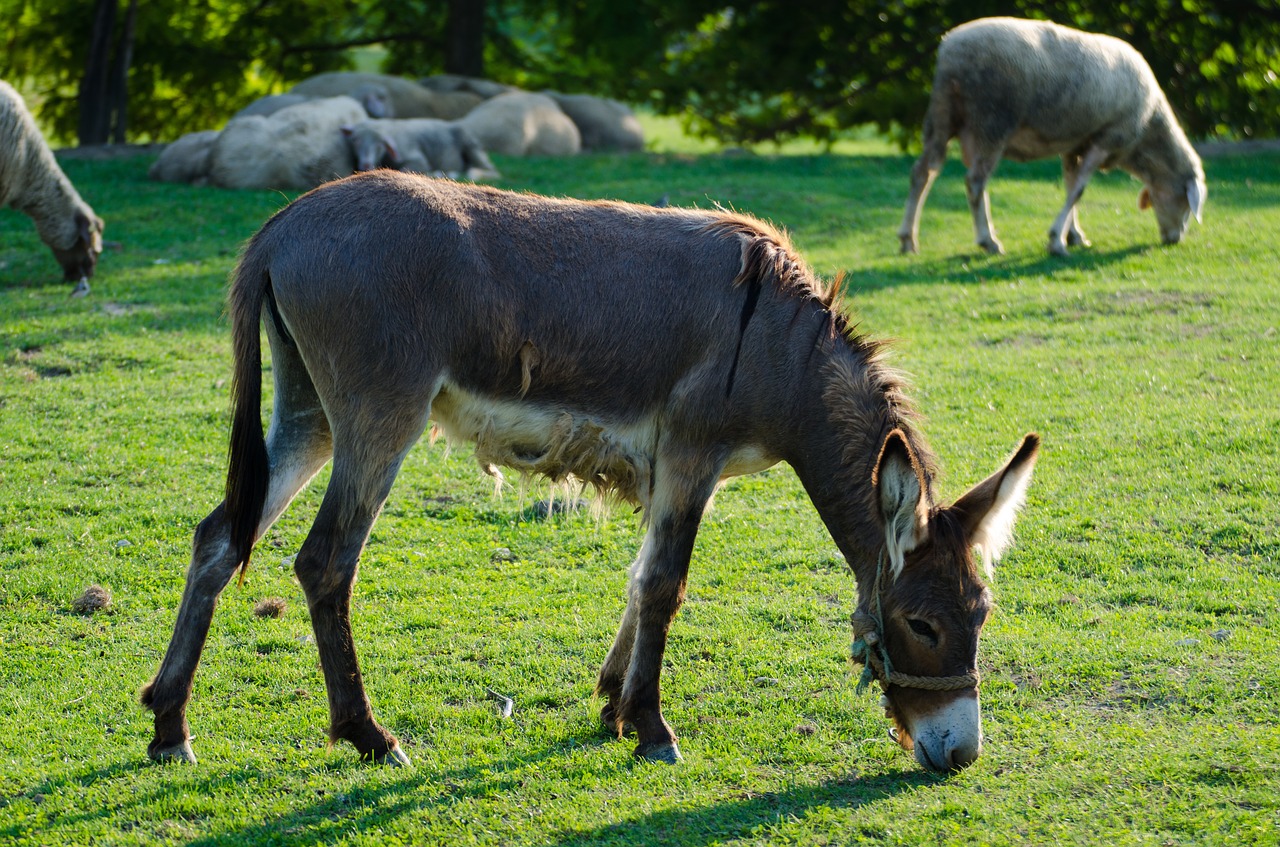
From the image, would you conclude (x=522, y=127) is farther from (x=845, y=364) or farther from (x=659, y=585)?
(x=659, y=585)

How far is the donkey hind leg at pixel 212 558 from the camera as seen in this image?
4473 mm

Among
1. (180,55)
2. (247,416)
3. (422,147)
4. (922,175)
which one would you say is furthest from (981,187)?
(180,55)

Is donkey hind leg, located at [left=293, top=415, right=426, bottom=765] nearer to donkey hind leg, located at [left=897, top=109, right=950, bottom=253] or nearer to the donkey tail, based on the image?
the donkey tail

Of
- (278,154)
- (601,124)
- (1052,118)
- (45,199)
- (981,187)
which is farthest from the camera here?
(601,124)

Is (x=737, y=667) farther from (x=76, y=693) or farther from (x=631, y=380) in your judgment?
(x=76, y=693)

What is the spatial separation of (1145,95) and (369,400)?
468 inches

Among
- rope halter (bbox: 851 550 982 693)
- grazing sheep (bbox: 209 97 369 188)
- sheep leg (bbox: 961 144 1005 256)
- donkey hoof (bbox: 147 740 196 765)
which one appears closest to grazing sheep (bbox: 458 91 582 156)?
grazing sheep (bbox: 209 97 369 188)

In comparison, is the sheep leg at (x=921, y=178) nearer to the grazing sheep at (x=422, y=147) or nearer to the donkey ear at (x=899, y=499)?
the grazing sheep at (x=422, y=147)

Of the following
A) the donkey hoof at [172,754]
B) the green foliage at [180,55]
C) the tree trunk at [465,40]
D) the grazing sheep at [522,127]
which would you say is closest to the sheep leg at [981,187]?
the grazing sheep at [522,127]

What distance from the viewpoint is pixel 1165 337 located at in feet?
33.9

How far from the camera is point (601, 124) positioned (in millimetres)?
19750

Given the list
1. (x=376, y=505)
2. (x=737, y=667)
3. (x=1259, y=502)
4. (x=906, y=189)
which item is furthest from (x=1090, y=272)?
(x=376, y=505)

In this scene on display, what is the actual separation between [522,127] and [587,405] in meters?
14.0

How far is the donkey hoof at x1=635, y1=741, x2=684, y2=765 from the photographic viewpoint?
4.64 m
